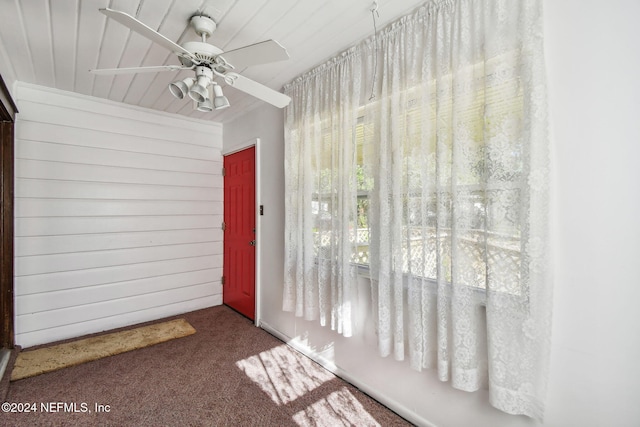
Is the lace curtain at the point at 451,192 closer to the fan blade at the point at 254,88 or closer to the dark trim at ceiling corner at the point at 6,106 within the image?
the fan blade at the point at 254,88

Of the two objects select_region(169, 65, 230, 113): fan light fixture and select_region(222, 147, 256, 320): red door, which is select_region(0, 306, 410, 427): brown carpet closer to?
select_region(222, 147, 256, 320): red door

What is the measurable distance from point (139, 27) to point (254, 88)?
0.66m

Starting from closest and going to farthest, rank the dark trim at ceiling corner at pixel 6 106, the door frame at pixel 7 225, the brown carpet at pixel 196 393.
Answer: the brown carpet at pixel 196 393 < the dark trim at ceiling corner at pixel 6 106 < the door frame at pixel 7 225

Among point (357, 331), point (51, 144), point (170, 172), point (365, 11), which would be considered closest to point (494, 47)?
point (365, 11)

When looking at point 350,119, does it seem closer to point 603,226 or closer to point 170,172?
point 603,226

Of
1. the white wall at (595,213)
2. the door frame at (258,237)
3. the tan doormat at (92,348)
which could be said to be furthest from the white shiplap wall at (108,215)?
the white wall at (595,213)

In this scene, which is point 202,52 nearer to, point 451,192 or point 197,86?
point 197,86

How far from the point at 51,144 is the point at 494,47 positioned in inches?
149

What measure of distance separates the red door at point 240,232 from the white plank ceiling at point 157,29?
1194mm

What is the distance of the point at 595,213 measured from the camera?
3.63 ft

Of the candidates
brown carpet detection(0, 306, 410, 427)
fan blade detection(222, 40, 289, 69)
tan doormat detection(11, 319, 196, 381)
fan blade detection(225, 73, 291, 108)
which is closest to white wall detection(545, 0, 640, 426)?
brown carpet detection(0, 306, 410, 427)

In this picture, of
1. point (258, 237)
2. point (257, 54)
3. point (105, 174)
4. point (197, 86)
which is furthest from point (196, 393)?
point (105, 174)

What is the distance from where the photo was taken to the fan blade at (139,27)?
1111 millimetres

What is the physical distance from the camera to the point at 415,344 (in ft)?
5.02
